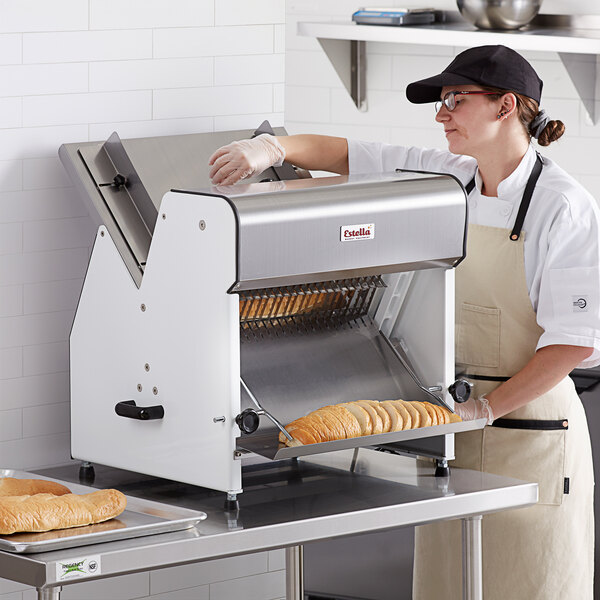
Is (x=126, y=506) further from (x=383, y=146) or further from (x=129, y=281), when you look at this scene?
(x=383, y=146)

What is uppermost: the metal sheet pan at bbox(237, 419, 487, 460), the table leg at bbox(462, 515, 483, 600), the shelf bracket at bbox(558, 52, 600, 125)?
the shelf bracket at bbox(558, 52, 600, 125)

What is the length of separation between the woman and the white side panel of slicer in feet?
1.08

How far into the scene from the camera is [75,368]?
237 cm

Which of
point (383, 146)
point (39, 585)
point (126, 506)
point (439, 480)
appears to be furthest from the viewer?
point (383, 146)

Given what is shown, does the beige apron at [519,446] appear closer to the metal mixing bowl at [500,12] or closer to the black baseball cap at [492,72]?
the black baseball cap at [492,72]

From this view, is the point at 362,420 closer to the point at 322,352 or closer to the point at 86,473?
the point at 322,352

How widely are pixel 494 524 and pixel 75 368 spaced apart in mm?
870

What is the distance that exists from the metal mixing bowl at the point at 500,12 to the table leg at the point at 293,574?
1682 millimetres

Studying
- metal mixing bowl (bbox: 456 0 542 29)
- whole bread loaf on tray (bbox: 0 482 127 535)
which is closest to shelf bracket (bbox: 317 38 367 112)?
metal mixing bowl (bbox: 456 0 542 29)

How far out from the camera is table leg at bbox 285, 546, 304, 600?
276 cm

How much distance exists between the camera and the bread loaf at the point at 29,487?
→ 2.12 meters

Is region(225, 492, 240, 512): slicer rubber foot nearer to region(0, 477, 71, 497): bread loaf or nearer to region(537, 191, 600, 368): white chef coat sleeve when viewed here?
region(0, 477, 71, 497): bread loaf

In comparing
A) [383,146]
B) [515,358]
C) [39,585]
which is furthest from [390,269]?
[39,585]

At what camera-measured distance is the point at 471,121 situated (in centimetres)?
248
